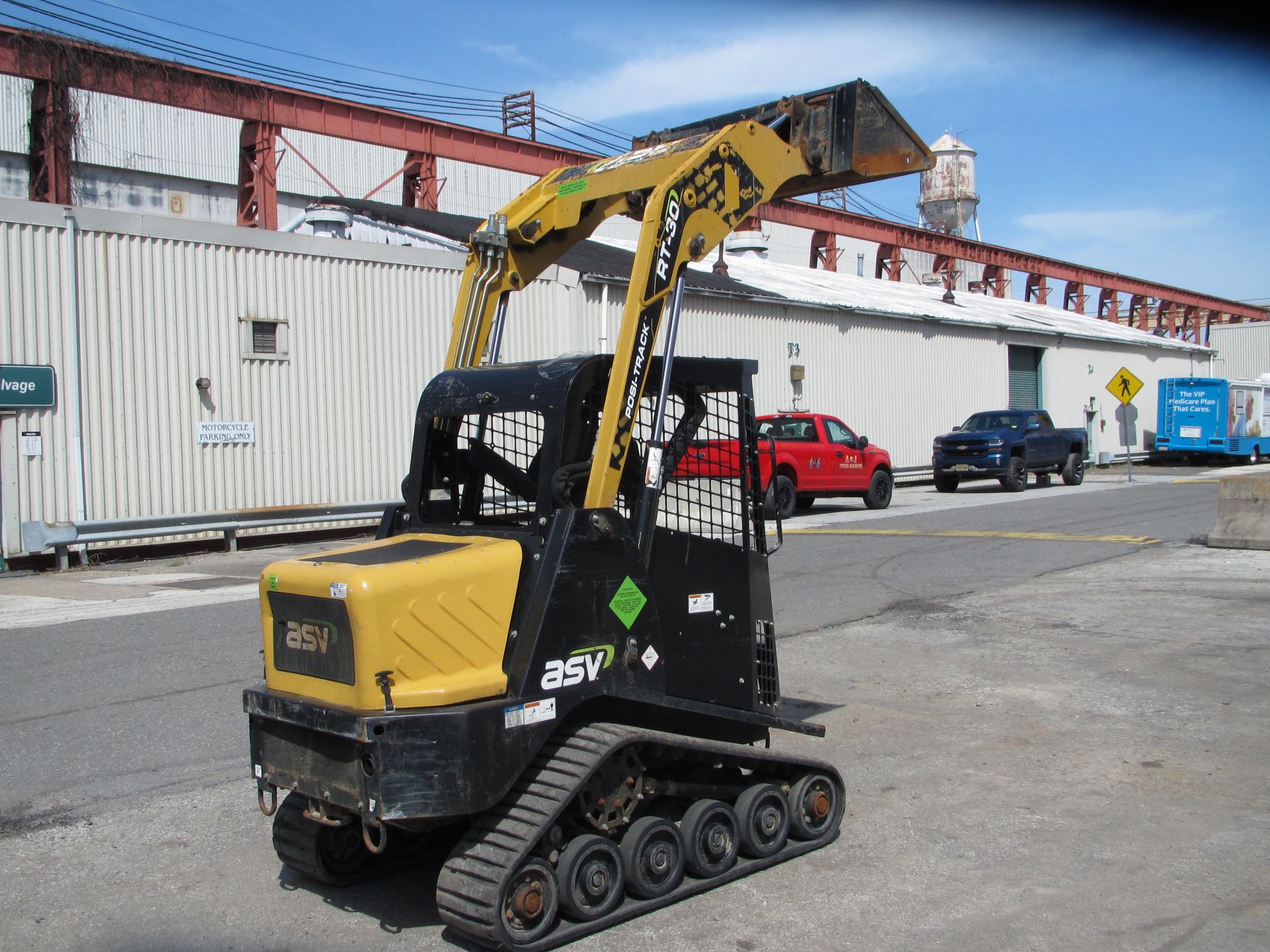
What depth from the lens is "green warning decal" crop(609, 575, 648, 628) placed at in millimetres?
4609

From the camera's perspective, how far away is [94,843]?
563cm

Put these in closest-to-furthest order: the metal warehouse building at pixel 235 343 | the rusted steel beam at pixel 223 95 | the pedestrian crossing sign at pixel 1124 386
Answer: the metal warehouse building at pixel 235 343, the rusted steel beam at pixel 223 95, the pedestrian crossing sign at pixel 1124 386

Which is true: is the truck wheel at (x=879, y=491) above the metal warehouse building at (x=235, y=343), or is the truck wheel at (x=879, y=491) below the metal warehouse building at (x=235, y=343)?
below

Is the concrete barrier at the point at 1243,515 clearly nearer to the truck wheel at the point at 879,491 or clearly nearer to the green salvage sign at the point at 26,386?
the truck wheel at the point at 879,491

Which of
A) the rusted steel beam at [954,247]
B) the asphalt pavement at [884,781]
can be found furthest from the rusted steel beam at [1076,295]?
the asphalt pavement at [884,781]

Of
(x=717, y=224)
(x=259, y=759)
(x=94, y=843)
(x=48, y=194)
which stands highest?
(x=48, y=194)

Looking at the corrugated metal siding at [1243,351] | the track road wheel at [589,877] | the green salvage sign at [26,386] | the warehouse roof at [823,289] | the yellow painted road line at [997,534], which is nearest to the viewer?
the track road wheel at [589,877]

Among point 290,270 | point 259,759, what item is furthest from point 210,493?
point 259,759

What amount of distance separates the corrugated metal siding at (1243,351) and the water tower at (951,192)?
13757 millimetres

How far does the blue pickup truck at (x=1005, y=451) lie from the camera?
93.4 ft

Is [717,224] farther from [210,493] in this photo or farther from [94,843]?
[210,493]

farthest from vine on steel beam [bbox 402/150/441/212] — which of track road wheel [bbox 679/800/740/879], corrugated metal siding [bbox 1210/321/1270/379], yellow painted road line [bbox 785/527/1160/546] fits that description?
corrugated metal siding [bbox 1210/321/1270/379]

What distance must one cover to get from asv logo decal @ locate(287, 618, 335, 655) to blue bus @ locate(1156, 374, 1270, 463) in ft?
139

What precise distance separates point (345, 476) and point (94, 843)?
14.8 metres
